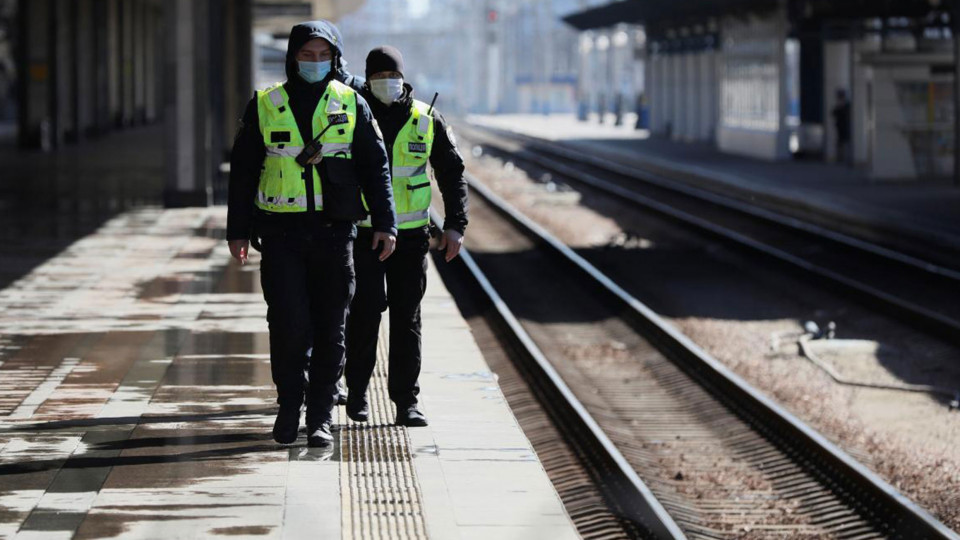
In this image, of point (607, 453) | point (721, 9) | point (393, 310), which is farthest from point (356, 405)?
point (721, 9)

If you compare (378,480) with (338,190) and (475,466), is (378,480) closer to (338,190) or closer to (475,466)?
(475,466)

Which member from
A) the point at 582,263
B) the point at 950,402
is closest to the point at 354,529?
the point at 950,402

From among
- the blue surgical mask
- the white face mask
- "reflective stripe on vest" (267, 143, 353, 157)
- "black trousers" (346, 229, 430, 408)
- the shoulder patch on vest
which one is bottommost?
"black trousers" (346, 229, 430, 408)

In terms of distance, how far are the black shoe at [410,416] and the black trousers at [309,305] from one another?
2.46 feet

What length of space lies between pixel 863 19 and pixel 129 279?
74.9ft

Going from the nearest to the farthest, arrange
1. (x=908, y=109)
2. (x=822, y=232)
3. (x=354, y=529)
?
1. (x=354, y=529)
2. (x=822, y=232)
3. (x=908, y=109)

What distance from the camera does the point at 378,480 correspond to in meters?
6.97

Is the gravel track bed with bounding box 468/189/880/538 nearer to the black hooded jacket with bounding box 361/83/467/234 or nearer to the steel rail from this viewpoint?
the steel rail

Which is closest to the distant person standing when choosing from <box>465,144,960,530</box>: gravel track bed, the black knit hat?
<box>465,144,960,530</box>: gravel track bed

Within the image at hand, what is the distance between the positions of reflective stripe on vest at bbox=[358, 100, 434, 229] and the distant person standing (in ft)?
93.2

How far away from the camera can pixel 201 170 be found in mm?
24188

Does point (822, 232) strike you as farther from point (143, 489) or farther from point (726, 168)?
point (143, 489)

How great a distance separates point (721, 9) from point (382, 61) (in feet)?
114

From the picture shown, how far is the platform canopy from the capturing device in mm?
32344
